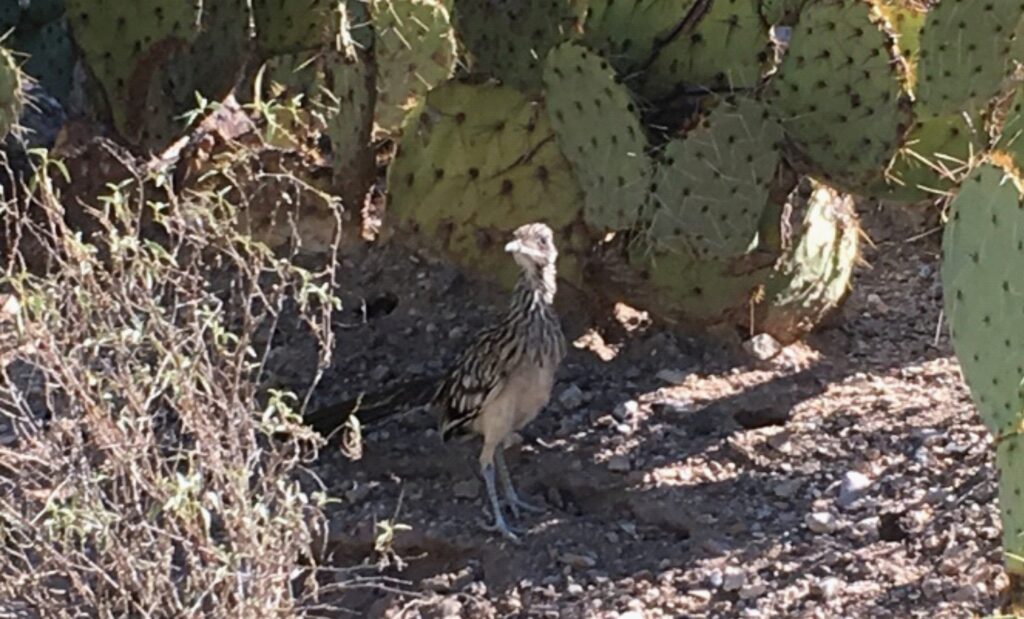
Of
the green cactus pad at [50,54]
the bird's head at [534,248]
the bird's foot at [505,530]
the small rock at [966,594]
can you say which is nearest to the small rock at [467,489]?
the bird's foot at [505,530]

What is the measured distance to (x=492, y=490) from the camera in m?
5.64

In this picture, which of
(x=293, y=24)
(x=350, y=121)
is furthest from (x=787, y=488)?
(x=293, y=24)

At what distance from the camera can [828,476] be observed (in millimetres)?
5629

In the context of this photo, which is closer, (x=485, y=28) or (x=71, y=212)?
(x=485, y=28)

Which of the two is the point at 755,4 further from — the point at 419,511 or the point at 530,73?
the point at 419,511

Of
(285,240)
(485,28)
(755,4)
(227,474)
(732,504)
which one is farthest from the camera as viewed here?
(285,240)

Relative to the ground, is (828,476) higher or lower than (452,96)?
lower

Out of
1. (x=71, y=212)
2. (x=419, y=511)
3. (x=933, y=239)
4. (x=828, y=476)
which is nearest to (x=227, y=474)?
(x=419, y=511)

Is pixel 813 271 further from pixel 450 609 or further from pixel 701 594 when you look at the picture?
pixel 450 609

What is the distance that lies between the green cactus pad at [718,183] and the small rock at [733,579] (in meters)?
1.23

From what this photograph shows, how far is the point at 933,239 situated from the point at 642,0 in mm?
1978

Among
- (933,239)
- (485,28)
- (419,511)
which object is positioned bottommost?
(419,511)

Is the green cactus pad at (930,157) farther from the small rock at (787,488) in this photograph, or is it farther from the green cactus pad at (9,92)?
the green cactus pad at (9,92)

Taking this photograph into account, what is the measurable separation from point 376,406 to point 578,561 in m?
1.11
